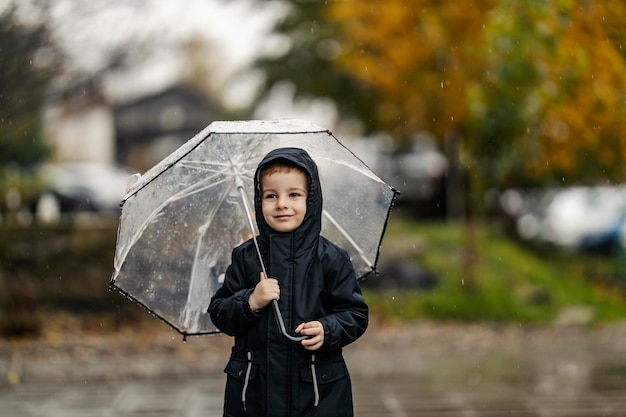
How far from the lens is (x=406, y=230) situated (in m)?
20.0

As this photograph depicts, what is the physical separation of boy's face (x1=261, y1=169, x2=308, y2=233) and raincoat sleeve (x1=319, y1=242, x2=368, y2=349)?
21 centimetres

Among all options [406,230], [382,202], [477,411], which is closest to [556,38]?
[477,411]

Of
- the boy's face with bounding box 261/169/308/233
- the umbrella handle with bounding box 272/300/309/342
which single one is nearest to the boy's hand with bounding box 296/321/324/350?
the umbrella handle with bounding box 272/300/309/342

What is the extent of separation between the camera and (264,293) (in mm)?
3951

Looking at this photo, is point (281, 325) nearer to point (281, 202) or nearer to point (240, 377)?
point (240, 377)

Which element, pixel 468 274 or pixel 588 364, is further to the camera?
pixel 468 274

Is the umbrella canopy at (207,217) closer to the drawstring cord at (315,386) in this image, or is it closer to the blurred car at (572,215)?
the drawstring cord at (315,386)

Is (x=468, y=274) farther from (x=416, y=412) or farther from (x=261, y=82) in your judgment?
(x=261, y=82)

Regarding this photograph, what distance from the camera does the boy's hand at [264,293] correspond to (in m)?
3.95

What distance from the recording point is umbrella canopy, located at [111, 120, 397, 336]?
4781 millimetres

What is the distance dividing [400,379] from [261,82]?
14.5 meters

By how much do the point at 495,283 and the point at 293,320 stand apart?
11.8 m

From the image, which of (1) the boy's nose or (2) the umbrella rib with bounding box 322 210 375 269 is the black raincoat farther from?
(2) the umbrella rib with bounding box 322 210 375 269

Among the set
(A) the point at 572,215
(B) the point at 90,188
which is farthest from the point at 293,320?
(B) the point at 90,188
